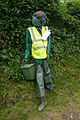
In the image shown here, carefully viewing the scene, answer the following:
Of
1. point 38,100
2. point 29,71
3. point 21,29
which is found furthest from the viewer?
point 21,29

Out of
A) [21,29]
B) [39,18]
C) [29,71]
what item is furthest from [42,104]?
[21,29]

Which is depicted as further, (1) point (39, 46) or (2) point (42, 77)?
(2) point (42, 77)

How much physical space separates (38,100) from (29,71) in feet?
2.34

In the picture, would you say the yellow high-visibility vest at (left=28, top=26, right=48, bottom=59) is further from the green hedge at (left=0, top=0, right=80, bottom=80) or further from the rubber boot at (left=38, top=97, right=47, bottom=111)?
the rubber boot at (left=38, top=97, right=47, bottom=111)

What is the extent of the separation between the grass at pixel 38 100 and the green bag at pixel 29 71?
0.97 ft

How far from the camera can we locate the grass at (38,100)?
3.77 meters

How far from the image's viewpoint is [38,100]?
13.4ft

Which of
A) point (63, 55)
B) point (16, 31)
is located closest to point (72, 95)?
point (63, 55)

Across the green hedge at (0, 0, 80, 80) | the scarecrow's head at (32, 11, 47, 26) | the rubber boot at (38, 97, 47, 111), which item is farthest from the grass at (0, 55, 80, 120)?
the scarecrow's head at (32, 11, 47, 26)

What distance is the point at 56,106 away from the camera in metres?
4.04

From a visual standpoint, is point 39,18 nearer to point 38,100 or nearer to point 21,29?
point 21,29

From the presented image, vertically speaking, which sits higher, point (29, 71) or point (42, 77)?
point (29, 71)

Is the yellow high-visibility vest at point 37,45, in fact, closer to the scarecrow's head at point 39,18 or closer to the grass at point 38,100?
the scarecrow's head at point 39,18

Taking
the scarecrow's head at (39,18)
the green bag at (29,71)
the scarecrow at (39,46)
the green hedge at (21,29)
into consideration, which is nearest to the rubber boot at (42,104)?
the scarecrow at (39,46)
